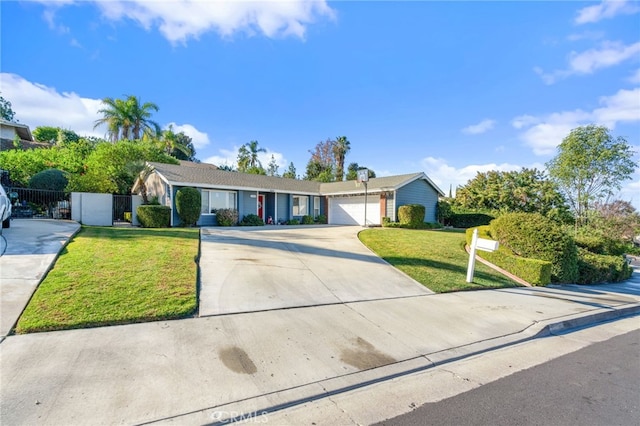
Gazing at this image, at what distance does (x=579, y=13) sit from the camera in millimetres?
8156

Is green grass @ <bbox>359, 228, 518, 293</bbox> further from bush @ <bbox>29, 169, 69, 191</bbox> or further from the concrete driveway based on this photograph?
bush @ <bbox>29, 169, 69, 191</bbox>

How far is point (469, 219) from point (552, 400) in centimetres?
2348

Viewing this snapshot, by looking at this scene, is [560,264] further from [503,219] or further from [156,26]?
[156,26]

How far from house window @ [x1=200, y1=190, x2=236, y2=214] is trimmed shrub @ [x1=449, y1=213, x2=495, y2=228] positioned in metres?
17.7

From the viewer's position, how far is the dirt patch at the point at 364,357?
3.49 metres

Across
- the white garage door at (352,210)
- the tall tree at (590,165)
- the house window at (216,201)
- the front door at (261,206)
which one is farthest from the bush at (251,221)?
the tall tree at (590,165)

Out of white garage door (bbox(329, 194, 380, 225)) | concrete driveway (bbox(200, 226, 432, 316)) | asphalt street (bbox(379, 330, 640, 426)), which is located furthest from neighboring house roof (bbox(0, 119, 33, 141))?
asphalt street (bbox(379, 330, 640, 426))

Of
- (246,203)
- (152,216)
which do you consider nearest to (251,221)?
(246,203)

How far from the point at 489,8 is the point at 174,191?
53.0 ft

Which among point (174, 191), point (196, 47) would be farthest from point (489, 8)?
point (174, 191)

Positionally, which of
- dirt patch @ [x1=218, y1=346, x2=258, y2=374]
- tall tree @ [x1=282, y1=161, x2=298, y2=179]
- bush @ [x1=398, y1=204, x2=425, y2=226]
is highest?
tall tree @ [x1=282, y1=161, x2=298, y2=179]

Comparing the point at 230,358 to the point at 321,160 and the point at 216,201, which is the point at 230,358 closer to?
the point at 216,201

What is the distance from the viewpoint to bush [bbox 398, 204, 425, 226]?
19125mm

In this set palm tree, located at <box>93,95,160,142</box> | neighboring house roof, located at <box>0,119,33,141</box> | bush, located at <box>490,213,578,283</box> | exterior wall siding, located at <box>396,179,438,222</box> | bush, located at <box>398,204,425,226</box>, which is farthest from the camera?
palm tree, located at <box>93,95,160,142</box>
